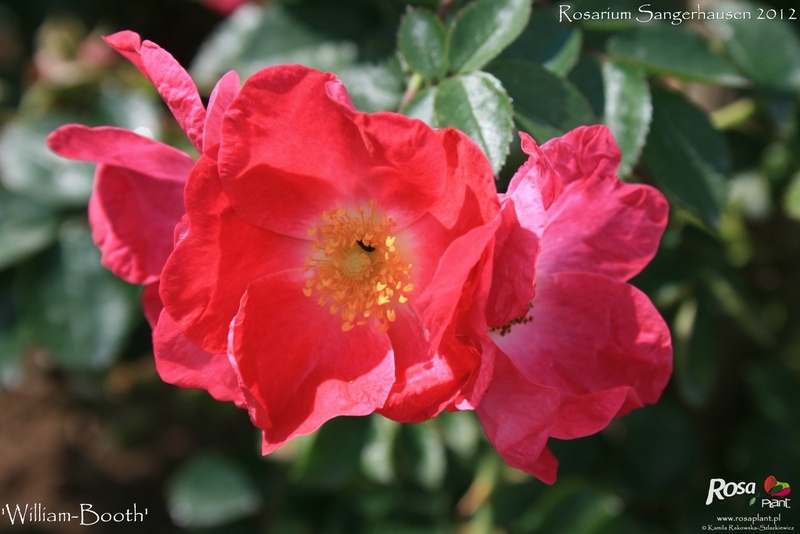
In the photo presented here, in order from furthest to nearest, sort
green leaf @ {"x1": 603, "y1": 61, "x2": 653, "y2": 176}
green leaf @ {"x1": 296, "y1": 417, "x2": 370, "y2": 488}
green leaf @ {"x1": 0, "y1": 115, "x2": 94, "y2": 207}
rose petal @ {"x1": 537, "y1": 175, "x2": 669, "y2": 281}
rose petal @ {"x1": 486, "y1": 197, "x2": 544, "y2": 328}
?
green leaf @ {"x1": 0, "y1": 115, "x2": 94, "y2": 207}, green leaf @ {"x1": 296, "y1": 417, "x2": 370, "y2": 488}, green leaf @ {"x1": 603, "y1": 61, "x2": 653, "y2": 176}, rose petal @ {"x1": 537, "y1": 175, "x2": 669, "y2": 281}, rose petal @ {"x1": 486, "y1": 197, "x2": 544, "y2": 328}

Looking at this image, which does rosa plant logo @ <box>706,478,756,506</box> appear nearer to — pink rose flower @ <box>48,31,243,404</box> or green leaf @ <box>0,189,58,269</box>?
pink rose flower @ <box>48,31,243,404</box>

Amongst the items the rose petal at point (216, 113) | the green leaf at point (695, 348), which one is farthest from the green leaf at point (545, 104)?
the green leaf at point (695, 348)

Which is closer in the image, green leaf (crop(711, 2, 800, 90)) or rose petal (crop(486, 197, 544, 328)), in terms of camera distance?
rose petal (crop(486, 197, 544, 328))

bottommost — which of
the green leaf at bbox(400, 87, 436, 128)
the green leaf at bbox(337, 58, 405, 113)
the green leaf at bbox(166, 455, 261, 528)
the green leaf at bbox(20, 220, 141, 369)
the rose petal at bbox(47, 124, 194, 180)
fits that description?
the green leaf at bbox(166, 455, 261, 528)

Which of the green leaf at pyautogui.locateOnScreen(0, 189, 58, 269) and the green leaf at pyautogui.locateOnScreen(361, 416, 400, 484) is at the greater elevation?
the green leaf at pyautogui.locateOnScreen(0, 189, 58, 269)

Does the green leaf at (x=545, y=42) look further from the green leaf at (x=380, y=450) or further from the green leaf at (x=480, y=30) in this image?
the green leaf at (x=380, y=450)

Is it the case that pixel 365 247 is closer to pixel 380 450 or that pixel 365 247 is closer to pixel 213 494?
pixel 380 450

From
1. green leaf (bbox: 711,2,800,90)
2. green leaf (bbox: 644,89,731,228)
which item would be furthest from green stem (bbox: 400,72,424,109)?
green leaf (bbox: 711,2,800,90)

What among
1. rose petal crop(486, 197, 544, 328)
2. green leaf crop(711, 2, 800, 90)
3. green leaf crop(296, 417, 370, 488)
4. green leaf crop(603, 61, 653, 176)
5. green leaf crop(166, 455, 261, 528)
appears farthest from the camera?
green leaf crop(166, 455, 261, 528)

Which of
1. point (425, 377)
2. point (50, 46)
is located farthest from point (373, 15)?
point (50, 46)
